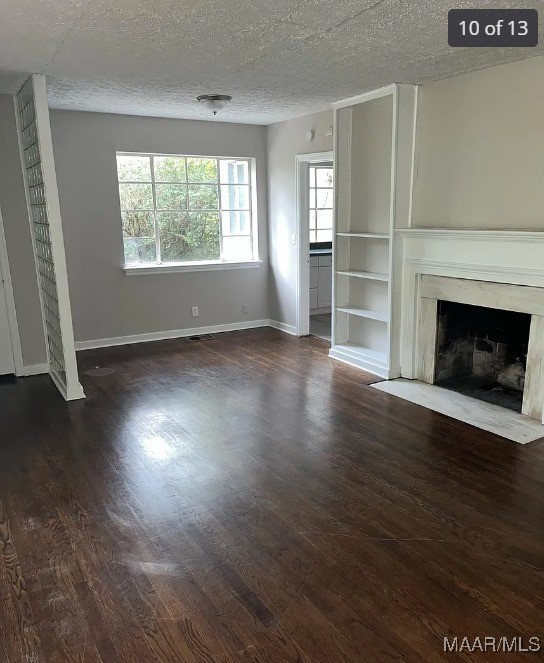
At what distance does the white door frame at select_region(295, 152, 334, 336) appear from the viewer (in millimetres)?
5867

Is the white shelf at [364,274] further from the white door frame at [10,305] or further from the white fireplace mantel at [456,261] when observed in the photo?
the white door frame at [10,305]

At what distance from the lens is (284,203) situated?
20.5 feet

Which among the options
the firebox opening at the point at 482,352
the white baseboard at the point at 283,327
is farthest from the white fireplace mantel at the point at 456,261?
the white baseboard at the point at 283,327

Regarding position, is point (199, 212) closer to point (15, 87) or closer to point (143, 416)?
point (15, 87)

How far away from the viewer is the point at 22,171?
4605mm

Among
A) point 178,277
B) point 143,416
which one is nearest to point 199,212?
point 178,277

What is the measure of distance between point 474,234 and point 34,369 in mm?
4133

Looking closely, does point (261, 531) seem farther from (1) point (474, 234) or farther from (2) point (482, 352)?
(2) point (482, 352)

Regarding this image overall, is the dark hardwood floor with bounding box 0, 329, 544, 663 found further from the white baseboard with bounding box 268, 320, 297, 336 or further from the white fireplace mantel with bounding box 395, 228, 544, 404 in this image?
the white baseboard with bounding box 268, 320, 297, 336

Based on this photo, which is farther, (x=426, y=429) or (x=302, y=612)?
(x=426, y=429)

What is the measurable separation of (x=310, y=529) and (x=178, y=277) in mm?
4232

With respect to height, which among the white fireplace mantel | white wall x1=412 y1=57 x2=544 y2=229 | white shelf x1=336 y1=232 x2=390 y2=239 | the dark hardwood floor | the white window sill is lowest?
the dark hardwood floor

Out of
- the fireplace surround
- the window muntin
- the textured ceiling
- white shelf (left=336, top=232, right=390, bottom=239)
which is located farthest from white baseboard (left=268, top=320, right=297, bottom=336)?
the textured ceiling

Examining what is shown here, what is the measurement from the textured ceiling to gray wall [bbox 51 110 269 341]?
738 mm
